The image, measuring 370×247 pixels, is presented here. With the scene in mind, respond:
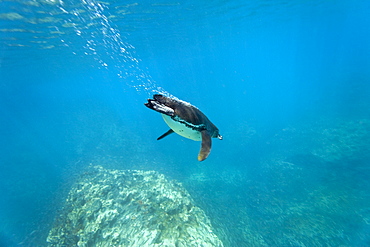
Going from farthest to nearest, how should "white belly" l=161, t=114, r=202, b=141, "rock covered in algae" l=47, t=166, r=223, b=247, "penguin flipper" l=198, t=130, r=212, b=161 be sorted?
"rock covered in algae" l=47, t=166, r=223, b=247 < "white belly" l=161, t=114, r=202, b=141 < "penguin flipper" l=198, t=130, r=212, b=161

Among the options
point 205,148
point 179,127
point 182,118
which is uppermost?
point 182,118

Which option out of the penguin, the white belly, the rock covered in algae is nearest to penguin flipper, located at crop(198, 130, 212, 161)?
the penguin

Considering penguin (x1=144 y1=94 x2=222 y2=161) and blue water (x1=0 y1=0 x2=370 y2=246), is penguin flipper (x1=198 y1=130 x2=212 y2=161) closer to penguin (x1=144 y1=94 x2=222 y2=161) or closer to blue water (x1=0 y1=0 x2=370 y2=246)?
penguin (x1=144 y1=94 x2=222 y2=161)

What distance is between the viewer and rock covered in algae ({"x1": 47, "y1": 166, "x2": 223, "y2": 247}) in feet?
18.3

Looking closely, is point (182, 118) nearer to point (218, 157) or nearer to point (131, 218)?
point (131, 218)

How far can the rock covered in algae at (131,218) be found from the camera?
5574mm

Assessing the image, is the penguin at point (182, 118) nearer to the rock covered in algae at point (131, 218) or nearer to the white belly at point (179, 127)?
the white belly at point (179, 127)

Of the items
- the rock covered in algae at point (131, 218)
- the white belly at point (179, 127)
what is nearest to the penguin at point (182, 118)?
the white belly at point (179, 127)

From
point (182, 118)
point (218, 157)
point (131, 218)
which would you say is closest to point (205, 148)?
point (182, 118)

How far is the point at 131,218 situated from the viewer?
6.31 metres

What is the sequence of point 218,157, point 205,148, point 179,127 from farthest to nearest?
point 218,157, point 179,127, point 205,148

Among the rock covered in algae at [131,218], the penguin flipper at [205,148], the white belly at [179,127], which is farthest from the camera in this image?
the rock covered in algae at [131,218]

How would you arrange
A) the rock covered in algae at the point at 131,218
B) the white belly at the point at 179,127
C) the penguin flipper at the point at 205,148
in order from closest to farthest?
the penguin flipper at the point at 205,148 < the white belly at the point at 179,127 < the rock covered in algae at the point at 131,218

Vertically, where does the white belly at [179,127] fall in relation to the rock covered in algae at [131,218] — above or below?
above
